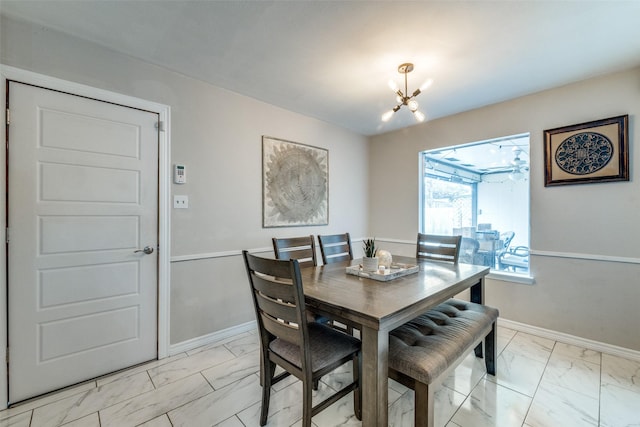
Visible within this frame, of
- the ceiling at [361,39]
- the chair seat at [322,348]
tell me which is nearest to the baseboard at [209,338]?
the chair seat at [322,348]

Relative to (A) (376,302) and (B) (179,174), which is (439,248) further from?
(B) (179,174)

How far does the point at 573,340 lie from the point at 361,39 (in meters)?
3.20

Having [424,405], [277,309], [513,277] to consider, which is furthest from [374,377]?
[513,277]

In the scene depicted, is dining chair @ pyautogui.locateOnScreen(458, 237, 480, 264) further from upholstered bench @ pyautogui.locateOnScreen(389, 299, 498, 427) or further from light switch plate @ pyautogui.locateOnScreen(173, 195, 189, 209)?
light switch plate @ pyautogui.locateOnScreen(173, 195, 189, 209)

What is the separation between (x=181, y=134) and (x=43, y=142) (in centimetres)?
87

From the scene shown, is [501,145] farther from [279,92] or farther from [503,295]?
[279,92]

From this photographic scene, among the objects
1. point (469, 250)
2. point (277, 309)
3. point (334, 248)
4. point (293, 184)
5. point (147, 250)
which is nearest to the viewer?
point (277, 309)

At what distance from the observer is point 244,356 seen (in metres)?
2.25

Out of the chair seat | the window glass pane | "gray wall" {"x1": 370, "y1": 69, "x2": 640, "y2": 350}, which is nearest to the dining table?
the chair seat

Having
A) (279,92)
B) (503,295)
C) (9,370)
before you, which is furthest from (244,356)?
(503,295)

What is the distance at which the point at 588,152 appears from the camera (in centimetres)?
236

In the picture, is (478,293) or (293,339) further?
(478,293)

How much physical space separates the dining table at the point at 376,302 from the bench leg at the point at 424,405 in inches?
7.0

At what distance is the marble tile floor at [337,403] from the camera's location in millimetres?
Result: 1534
